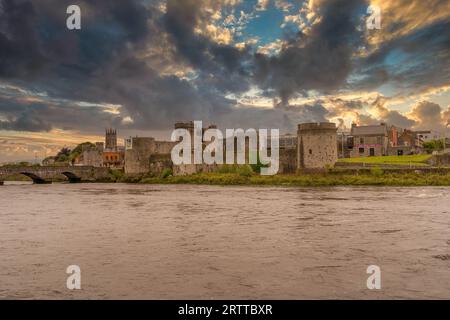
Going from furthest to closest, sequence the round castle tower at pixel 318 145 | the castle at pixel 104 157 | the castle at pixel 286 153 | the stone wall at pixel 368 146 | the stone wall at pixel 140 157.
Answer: the castle at pixel 104 157
the stone wall at pixel 140 157
the stone wall at pixel 368 146
the castle at pixel 286 153
the round castle tower at pixel 318 145

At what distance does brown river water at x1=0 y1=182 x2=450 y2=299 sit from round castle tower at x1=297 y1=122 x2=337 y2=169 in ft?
88.1

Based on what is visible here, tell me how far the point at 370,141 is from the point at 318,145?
414 inches

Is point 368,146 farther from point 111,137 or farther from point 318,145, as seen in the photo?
point 111,137

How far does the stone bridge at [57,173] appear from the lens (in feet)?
169

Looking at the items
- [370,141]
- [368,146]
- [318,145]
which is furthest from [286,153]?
[370,141]

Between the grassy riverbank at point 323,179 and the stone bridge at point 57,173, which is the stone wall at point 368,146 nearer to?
the grassy riverbank at point 323,179

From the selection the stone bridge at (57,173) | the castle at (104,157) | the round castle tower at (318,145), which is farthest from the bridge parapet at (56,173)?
the round castle tower at (318,145)

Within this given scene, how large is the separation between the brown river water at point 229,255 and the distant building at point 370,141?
3529 cm

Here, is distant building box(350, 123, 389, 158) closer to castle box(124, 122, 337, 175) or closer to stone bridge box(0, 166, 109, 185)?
castle box(124, 122, 337, 175)

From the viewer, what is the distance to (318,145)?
140ft

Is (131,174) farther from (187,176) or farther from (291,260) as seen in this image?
(291,260)

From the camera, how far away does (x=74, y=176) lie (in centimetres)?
5912

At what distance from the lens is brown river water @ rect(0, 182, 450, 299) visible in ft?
21.1

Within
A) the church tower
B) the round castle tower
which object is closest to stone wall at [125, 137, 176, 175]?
the round castle tower
